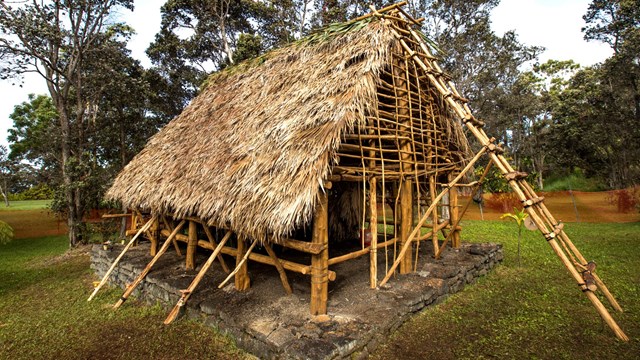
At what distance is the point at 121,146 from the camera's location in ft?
38.6

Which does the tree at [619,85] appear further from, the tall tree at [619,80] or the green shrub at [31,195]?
the green shrub at [31,195]

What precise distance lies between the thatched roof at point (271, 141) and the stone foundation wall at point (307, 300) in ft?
3.54

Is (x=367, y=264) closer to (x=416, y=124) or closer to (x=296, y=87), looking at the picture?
(x=416, y=124)

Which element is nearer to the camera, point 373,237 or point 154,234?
point 373,237

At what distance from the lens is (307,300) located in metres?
4.29

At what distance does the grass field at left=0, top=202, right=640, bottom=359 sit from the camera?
356 centimetres

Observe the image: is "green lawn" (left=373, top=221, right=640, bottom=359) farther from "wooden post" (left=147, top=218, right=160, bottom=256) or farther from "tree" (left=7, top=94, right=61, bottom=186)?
"tree" (left=7, top=94, right=61, bottom=186)

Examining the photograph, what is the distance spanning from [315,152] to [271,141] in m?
0.96

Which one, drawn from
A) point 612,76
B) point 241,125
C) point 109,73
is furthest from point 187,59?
point 612,76

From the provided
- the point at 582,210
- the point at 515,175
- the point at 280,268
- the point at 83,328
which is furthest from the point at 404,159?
the point at 582,210

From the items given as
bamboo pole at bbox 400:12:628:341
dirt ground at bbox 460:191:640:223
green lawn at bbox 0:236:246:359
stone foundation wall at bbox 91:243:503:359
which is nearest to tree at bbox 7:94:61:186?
green lawn at bbox 0:236:246:359

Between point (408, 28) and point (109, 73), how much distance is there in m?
9.74

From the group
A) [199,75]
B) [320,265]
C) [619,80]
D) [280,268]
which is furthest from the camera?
[199,75]

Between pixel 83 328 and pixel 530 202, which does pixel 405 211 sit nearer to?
pixel 530 202
